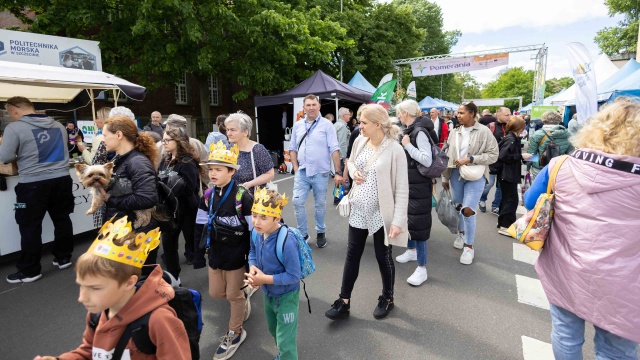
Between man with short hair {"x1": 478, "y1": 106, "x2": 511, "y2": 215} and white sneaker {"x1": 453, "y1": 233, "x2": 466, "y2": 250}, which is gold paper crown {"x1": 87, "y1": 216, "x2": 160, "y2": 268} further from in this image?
man with short hair {"x1": 478, "y1": 106, "x2": 511, "y2": 215}

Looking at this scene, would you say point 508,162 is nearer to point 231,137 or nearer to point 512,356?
point 512,356

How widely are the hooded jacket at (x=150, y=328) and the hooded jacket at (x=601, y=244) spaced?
186cm

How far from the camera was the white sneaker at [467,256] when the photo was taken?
169 inches

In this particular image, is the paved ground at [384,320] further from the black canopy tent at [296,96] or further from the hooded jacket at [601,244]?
the black canopy tent at [296,96]

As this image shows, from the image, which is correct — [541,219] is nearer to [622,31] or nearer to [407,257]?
[407,257]

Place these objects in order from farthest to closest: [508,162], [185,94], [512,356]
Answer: [185,94] → [508,162] → [512,356]

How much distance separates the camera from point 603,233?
1611 mm

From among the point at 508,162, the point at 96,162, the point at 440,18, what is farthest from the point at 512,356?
the point at 440,18

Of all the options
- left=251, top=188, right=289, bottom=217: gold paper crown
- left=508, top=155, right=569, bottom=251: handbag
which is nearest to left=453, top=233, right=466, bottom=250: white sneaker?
left=508, top=155, right=569, bottom=251: handbag

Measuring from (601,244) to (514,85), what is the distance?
298 feet

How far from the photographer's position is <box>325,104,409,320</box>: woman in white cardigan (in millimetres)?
2795

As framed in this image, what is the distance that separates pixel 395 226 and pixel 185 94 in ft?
64.0

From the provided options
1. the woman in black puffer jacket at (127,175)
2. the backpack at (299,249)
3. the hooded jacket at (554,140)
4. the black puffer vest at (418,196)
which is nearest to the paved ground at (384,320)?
the black puffer vest at (418,196)

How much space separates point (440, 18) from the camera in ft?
118
